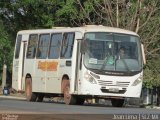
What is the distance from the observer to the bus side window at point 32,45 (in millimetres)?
27172

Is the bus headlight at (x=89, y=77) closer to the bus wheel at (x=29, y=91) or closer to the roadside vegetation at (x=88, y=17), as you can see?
the bus wheel at (x=29, y=91)

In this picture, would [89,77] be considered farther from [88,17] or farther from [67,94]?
[88,17]

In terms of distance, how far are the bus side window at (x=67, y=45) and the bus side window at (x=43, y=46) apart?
1.24 meters

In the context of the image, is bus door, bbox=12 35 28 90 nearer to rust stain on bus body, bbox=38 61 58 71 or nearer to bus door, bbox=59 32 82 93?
rust stain on bus body, bbox=38 61 58 71

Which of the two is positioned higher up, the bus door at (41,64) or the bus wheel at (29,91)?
the bus door at (41,64)

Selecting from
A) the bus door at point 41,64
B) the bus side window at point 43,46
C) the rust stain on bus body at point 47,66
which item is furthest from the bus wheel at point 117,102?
the bus side window at point 43,46

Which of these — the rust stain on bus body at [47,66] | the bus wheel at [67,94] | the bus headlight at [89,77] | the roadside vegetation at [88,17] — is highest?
the roadside vegetation at [88,17]

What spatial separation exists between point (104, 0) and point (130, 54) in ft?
51.4

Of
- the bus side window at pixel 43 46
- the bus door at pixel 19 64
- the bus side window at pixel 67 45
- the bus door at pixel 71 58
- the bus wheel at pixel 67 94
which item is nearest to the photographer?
the bus wheel at pixel 67 94

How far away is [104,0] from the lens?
1554 inches

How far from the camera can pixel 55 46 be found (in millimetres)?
25406

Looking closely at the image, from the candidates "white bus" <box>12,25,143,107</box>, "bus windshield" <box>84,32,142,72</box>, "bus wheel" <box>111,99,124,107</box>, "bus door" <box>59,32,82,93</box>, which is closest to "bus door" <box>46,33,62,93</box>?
"white bus" <box>12,25,143,107</box>

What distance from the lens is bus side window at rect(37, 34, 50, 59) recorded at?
86.0ft

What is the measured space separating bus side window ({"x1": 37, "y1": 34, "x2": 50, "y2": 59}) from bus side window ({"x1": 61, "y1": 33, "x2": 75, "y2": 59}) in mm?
1237
